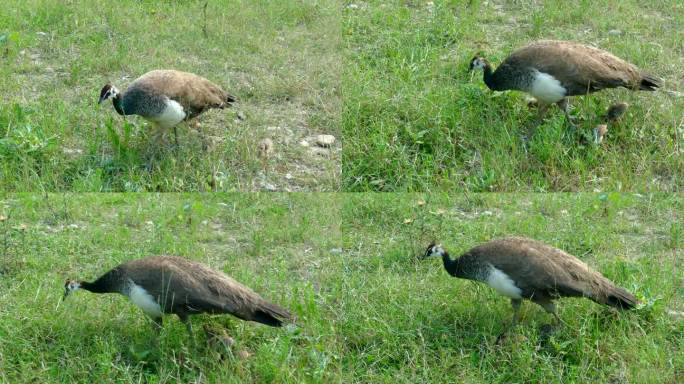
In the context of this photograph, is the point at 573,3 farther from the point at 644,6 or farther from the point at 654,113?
the point at 654,113

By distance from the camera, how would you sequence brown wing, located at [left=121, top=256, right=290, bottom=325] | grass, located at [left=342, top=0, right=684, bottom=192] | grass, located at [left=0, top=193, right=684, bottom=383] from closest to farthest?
grass, located at [left=0, top=193, right=684, bottom=383] → brown wing, located at [left=121, top=256, right=290, bottom=325] → grass, located at [left=342, top=0, right=684, bottom=192]

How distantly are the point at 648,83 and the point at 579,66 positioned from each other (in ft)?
2.60

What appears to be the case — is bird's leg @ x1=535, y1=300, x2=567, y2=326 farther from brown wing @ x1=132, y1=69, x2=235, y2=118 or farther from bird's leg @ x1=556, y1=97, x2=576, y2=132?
brown wing @ x1=132, y1=69, x2=235, y2=118

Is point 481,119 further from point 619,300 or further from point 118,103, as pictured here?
point 118,103

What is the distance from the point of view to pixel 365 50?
28.6 feet

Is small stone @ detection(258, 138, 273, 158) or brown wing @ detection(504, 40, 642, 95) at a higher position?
brown wing @ detection(504, 40, 642, 95)

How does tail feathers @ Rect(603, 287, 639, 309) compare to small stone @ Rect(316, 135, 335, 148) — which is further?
small stone @ Rect(316, 135, 335, 148)

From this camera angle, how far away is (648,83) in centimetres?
759

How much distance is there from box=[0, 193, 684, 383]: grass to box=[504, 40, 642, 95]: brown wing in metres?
0.99

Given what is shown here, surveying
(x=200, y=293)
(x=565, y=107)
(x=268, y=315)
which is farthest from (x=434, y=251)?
(x=565, y=107)

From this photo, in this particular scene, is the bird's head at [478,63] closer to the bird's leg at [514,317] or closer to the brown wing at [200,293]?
A: the bird's leg at [514,317]

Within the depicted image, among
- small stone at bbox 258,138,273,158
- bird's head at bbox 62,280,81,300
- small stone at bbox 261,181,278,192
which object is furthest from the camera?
small stone at bbox 258,138,273,158

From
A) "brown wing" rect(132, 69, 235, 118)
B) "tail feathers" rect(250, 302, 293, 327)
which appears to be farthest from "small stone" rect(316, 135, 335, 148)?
"tail feathers" rect(250, 302, 293, 327)

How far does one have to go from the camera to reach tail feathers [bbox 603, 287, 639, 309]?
5762 mm
